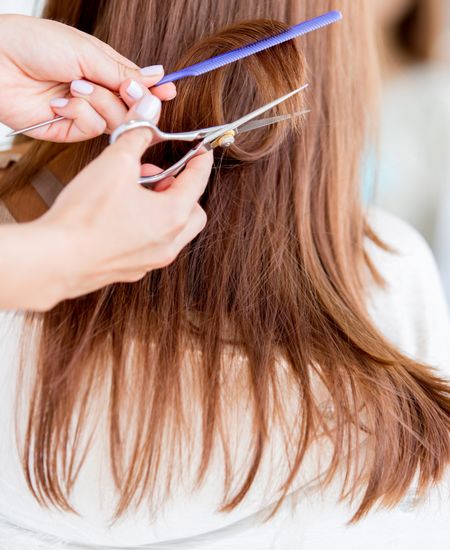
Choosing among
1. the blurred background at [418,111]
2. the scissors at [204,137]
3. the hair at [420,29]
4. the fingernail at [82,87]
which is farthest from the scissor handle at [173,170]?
the hair at [420,29]

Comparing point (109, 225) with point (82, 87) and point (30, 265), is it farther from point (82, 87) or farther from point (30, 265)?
point (82, 87)

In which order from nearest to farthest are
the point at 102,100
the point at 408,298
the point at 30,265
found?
the point at 30,265
the point at 102,100
the point at 408,298

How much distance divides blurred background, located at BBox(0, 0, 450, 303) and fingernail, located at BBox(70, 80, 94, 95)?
3.82ft

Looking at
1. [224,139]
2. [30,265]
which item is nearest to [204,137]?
[224,139]

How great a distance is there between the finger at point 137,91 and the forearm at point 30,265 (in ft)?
0.73

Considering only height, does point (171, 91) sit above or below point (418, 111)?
above

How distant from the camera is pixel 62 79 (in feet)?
2.15

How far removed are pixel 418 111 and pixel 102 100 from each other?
1.30 meters

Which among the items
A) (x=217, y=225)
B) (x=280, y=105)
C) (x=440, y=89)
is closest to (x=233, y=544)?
(x=217, y=225)

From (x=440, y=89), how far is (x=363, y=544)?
1.30 m

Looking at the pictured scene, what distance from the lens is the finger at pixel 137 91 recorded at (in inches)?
24.1

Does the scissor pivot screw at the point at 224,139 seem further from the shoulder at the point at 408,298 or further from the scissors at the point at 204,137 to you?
the shoulder at the point at 408,298

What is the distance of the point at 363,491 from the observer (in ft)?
2.25

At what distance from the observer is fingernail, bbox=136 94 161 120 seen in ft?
1.83
